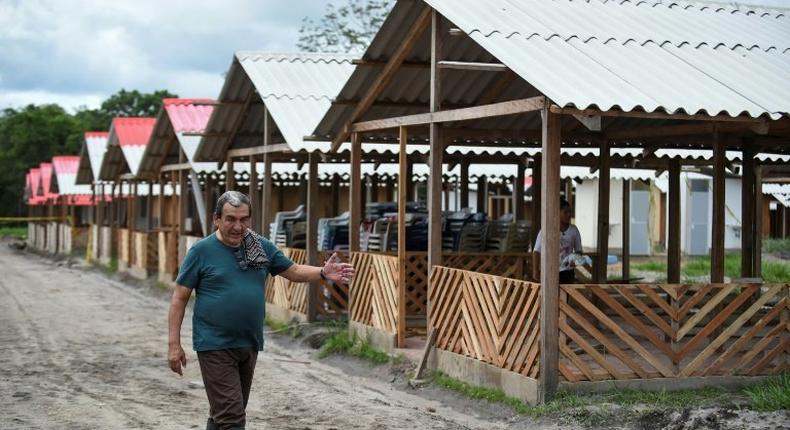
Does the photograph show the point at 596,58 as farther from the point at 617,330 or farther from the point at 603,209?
the point at 603,209

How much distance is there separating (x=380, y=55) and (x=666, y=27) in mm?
3130

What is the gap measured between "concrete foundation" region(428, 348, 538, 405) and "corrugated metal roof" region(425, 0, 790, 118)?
2468mm

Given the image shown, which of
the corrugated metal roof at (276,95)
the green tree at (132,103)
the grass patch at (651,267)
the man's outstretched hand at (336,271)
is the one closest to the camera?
the man's outstretched hand at (336,271)

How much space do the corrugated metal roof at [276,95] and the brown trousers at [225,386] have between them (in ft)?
30.6

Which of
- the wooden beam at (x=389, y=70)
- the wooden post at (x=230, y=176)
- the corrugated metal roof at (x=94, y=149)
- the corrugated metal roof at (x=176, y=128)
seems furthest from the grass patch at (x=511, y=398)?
the corrugated metal roof at (x=94, y=149)

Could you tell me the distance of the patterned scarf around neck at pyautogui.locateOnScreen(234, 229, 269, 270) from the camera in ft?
22.0

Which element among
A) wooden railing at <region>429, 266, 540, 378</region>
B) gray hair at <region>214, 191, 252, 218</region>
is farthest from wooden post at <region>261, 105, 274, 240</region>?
gray hair at <region>214, 191, 252, 218</region>

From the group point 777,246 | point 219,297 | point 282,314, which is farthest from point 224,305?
point 777,246

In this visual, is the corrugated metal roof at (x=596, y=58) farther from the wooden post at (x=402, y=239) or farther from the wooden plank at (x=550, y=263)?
the wooden post at (x=402, y=239)

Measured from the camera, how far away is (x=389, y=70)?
514 inches

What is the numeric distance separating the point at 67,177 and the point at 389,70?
34.0m

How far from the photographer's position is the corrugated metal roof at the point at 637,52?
954 centimetres

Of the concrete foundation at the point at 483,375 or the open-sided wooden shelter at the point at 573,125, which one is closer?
the open-sided wooden shelter at the point at 573,125

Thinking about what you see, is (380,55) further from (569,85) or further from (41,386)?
(41,386)
